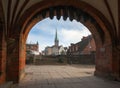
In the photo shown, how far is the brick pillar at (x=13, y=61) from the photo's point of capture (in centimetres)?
996

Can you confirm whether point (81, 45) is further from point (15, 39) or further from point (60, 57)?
point (15, 39)

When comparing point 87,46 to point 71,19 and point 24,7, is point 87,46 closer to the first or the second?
point 71,19

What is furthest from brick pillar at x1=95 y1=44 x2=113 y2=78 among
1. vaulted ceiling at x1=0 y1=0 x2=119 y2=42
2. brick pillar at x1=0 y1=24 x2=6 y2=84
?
brick pillar at x1=0 y1=24 x2=6 y2=84

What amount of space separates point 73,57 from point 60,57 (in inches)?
80.2

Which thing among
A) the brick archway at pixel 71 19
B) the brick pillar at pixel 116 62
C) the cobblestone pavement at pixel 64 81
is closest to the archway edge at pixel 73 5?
the brick archway at pixel 71 19

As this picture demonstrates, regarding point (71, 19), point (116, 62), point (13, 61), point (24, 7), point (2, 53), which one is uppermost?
point (24, 7)

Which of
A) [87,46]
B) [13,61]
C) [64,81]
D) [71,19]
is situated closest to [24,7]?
[13,61]

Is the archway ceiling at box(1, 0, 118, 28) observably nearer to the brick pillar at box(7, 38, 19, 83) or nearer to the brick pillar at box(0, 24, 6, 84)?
the brick pillar at box(0, 24, 6, 84)

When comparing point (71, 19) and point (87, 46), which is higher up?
point (87, 46)

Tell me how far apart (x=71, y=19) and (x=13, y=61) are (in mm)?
4087

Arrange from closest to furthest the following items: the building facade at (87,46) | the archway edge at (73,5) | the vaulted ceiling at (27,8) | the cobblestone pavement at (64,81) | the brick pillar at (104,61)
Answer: the cobblestone pavement at (64,81) < the vaulted ceiling at (27,8) < the archway edge at (73,5) < the brick pillar at (104,61) < the building facade at (87,46)

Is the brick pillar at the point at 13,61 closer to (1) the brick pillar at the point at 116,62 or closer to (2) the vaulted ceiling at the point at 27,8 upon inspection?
(2) the vaulted ceiling at the point at 27,8

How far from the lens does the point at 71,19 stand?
1234 centimetres

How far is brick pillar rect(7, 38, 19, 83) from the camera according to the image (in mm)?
9961
